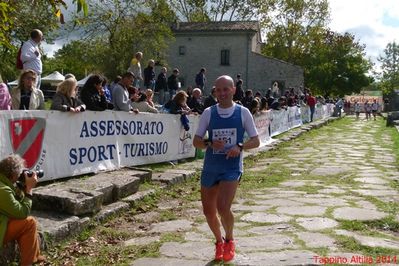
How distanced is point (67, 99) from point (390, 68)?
298ft

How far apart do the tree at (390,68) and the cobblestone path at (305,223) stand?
3089 inches

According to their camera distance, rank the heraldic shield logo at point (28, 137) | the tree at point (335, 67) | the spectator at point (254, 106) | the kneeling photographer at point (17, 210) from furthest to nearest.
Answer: the tree at point (335, 67), the spectator at point (254, 106), the heraldic shield logo at point (28, 137), the kneeling photographer at point (17, 210)

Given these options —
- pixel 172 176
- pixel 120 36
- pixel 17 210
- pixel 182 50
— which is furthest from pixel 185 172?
pixel 182 50

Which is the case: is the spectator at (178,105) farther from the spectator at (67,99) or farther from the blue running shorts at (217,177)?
the blue running shorts at (217,177)

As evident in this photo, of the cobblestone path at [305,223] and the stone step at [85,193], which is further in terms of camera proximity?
the stone step at [85,193]

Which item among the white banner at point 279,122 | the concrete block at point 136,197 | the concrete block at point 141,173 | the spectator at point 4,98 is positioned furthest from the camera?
the white banner at point 279,122

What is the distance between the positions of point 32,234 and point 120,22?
3121 cm

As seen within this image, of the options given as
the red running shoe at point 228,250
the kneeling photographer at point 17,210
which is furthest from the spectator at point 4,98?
the red running shoe at point 228,250

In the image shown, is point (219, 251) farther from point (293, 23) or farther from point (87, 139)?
point (293, 23)

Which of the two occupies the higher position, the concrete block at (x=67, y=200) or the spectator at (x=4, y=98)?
the spectator at (x=4, y=98)

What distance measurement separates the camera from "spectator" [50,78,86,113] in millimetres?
7246

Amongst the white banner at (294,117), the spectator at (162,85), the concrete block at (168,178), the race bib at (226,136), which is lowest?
the concrete block at (168,178)

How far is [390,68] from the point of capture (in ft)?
294

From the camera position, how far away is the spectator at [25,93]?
695cm
